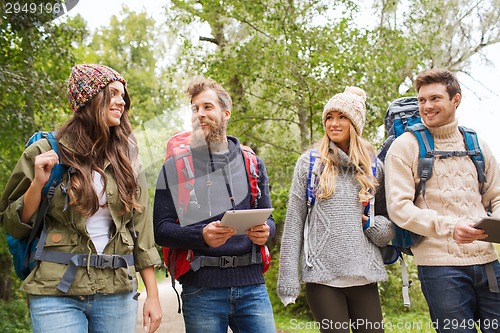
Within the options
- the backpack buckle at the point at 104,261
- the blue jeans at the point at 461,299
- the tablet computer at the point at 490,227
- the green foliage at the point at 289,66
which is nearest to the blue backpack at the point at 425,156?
the blue jeans at the point at 461,299

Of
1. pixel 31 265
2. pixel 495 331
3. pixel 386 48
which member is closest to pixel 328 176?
pixel 495 331

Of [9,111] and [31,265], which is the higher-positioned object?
[9,111]

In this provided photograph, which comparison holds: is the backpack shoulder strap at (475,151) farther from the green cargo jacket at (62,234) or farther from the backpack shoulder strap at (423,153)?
the green cargo jacket at (62,234)

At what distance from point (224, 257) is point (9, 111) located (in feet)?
21.6

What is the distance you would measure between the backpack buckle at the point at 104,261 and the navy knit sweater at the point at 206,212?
48 cm

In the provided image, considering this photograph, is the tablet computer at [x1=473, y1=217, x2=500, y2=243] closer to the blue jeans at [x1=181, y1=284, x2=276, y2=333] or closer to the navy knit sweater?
the navy knit sweater

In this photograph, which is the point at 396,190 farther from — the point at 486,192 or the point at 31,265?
the point at 31,265

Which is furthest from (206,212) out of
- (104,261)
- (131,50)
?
(131,50)

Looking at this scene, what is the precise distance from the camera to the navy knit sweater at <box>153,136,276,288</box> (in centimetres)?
335

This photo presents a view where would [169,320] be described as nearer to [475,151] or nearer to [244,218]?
[475,151]

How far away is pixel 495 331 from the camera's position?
3.53 metres

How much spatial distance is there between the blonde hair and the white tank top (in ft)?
4.72

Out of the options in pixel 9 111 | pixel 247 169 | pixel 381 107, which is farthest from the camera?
pixel 381 107

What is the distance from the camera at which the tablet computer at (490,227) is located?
307 centimetres
